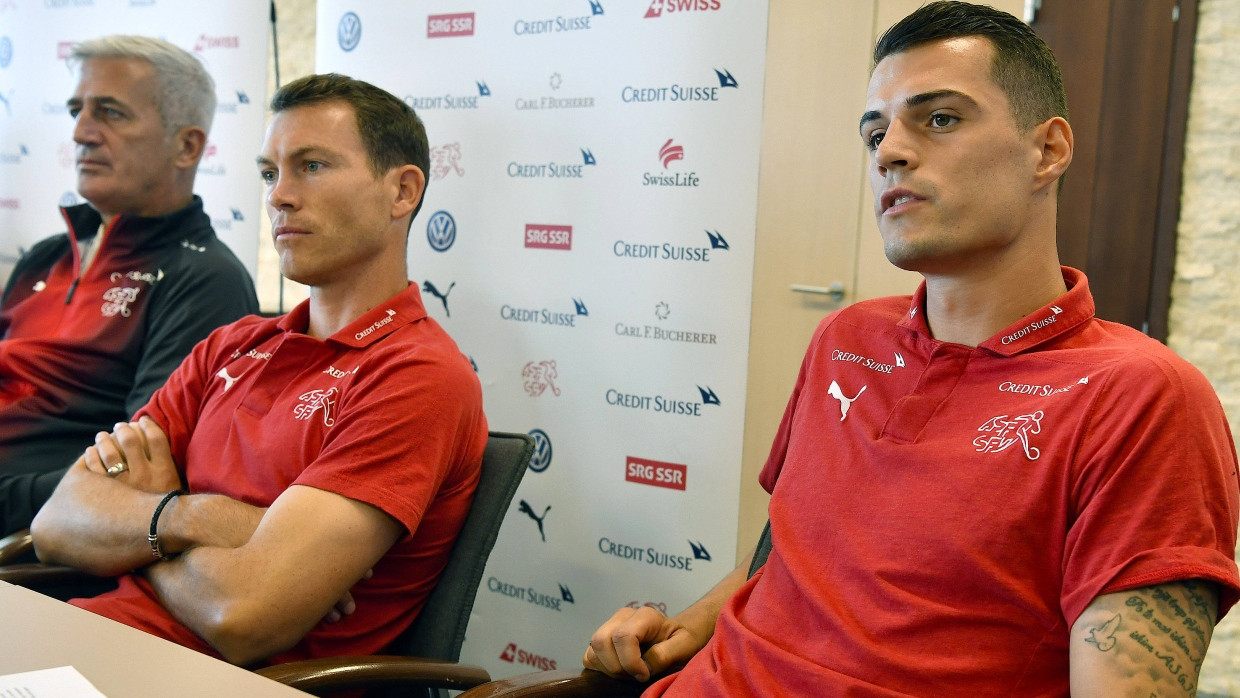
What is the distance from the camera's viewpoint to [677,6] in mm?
2486

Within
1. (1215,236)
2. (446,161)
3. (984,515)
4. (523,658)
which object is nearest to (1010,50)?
(984,515)

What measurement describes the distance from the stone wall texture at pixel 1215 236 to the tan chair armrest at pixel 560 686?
A: 174 cm

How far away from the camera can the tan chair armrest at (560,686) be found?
132 cm

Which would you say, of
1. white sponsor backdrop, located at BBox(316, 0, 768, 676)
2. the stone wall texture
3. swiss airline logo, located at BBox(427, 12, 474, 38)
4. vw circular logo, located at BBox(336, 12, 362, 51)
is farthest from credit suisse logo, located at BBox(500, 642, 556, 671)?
vw circular logo, located at BBox(336, 12, 362, 51)

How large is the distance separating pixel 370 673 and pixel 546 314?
1460mm

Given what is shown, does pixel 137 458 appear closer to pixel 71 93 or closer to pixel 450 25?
pixel 450 25

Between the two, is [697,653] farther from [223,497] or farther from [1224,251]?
[1224,251]

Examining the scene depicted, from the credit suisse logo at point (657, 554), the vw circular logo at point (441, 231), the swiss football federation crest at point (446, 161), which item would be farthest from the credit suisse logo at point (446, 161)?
the credit suisse logo at point (657, 554)

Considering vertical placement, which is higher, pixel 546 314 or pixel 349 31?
pixel 349 31

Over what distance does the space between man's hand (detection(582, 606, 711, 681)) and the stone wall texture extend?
1640 mm

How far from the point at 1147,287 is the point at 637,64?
4.61ft

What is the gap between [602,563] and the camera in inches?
104

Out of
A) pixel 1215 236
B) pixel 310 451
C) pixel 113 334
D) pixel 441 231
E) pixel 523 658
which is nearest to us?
pixel 310 451

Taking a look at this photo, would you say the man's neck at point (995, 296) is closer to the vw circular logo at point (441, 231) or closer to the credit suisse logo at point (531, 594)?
the credit suisse logo at point (531, 594)
